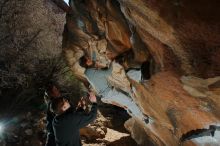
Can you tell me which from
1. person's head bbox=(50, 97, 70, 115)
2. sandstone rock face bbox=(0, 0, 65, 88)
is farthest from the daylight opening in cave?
sandstone rock face bbox=(0, 0, 65, 88)

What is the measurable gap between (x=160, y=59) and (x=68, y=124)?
5.42ft

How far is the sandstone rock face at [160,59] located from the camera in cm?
292

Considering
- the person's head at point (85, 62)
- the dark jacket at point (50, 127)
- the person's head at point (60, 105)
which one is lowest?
the dark jacket at point (50, 127)

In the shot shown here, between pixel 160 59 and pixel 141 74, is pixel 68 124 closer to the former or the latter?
pixel 141 74

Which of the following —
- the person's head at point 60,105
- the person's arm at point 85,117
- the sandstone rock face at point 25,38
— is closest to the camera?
the person's head at point 60,105

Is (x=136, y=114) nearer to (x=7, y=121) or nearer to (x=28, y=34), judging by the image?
(x=7, y=121)

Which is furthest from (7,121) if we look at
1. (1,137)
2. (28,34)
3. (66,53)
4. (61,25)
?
(61,25)

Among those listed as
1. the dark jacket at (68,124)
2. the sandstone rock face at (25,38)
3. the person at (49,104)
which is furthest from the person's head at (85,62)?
the sandstone rock face at (25,38)

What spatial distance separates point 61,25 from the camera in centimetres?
1552

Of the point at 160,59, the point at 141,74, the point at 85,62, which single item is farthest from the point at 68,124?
the point at 85,62

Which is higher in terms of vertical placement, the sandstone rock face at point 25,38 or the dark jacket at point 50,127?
the sandstone rock face at point 25,38

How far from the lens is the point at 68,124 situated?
428 centimetres

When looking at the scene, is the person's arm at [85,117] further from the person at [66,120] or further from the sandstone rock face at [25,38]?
the sandstone rock face at [25,38]

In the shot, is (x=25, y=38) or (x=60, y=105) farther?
(x=25, y=38)
